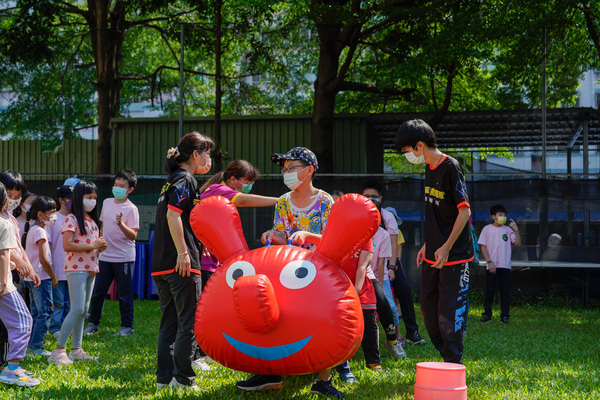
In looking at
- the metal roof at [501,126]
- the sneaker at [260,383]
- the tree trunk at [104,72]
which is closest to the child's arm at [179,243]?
the sneaker at [260,383]

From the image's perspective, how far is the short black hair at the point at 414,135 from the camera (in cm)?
475

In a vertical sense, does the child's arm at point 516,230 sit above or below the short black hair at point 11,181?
below

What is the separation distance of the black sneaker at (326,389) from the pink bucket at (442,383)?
29.6 inches

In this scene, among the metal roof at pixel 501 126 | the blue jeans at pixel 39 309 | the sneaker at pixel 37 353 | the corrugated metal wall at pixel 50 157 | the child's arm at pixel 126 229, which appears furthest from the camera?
the corrugated metal wall at pixel 50 157

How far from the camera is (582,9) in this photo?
470 inches

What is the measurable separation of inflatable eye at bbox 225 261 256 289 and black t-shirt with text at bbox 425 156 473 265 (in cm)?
149

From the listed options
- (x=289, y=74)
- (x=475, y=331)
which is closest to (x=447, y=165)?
(x=475, y=331)

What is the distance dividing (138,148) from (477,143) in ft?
36.7

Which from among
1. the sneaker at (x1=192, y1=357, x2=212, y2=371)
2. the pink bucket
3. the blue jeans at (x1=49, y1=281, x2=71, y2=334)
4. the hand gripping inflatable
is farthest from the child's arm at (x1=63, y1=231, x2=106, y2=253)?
the pink bucket

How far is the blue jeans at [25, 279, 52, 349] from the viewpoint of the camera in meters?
6.51

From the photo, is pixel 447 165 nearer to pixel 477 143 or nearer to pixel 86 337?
pixel 86 337

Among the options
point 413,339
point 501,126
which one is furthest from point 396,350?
point 501,126

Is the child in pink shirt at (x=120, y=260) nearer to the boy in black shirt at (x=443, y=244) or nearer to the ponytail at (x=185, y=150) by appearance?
the ponytail at (x=185, y=150)

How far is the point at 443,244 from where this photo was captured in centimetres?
467
